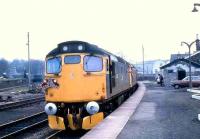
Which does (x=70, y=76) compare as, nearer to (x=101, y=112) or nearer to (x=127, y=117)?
(x=101, y=112)

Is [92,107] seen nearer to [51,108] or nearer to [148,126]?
[51,108]

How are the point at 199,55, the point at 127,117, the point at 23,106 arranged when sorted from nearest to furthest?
the point at 127,117 < the point at 23,106 < the point at 199,55

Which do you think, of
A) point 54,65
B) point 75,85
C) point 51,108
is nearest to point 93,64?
point 75,85

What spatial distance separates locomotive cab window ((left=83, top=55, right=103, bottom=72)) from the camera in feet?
50.3

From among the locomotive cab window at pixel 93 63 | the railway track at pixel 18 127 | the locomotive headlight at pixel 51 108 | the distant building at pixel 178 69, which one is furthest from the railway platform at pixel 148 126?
the distant building at pixel 178 69

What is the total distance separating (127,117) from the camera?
17188 millimetres

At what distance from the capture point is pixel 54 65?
51.1ft

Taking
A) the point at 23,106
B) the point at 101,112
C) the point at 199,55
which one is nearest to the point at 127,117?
the point at 101,112

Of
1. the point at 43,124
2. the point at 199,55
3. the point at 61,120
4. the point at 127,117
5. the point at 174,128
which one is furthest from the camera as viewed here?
the point at 199,55

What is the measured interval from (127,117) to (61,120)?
360 centimetres

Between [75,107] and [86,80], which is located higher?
[86,80]

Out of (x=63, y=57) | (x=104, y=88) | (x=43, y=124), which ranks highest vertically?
(x=63, y=57)

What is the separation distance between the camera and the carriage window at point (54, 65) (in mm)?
15430

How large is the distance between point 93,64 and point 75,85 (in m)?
1.16
